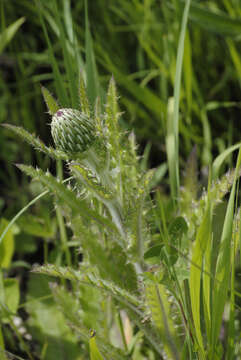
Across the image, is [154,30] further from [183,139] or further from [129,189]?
[129,189]

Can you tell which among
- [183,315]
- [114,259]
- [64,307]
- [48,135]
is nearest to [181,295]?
[183,315]

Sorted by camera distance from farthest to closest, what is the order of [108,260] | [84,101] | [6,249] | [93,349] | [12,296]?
[6,249] < [12,296] < [108,260] < [84,101] < [93,349]

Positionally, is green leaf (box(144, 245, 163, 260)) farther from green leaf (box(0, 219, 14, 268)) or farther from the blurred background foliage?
the blurred background foliage

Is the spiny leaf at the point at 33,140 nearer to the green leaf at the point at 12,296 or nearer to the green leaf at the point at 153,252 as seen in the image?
the green leaf at the point at 153,252

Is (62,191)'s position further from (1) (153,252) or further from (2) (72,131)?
(1) (153,252)

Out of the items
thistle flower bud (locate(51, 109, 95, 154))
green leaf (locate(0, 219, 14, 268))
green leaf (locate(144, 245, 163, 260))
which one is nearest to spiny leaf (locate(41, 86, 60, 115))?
thistle flower bud (locate(51, 109, 95, 154))

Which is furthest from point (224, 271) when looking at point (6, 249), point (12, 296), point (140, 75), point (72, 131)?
point (140, 75)

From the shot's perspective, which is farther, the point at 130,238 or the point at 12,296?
the point at 12,296
